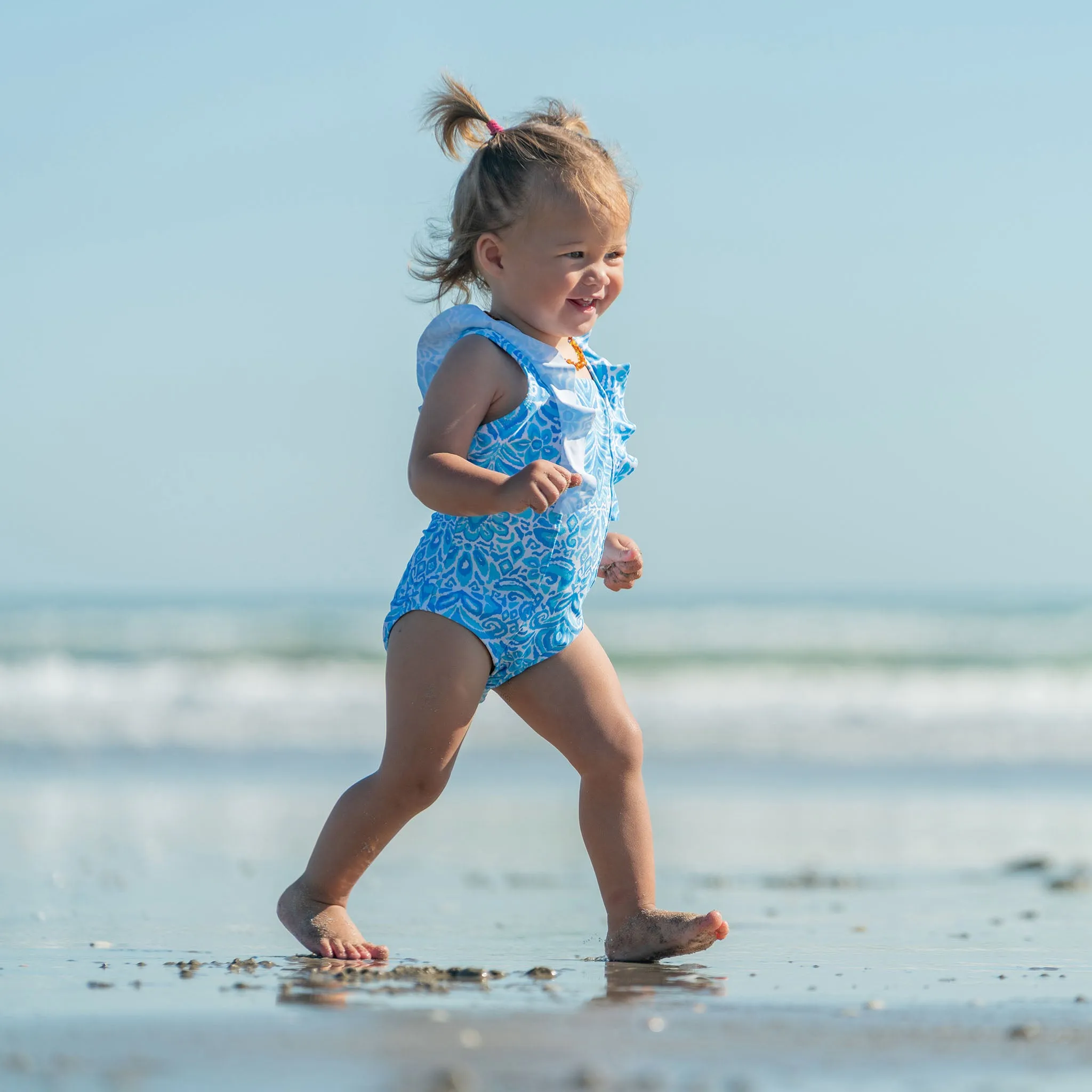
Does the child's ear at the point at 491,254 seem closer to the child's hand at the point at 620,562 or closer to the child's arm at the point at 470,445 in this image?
the child's arm at the point at 470,445

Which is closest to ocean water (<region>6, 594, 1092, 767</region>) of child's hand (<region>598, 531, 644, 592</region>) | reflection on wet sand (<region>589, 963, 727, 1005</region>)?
child's hand (<region>598, 531, 644, 592</region>)

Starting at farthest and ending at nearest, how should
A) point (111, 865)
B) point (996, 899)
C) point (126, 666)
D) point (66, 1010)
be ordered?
point (126, 666), point (111, 865), point (996, 899), point (66, 1010)

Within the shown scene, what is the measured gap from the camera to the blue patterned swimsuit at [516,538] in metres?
2.75

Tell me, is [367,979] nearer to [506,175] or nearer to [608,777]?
[608,777]

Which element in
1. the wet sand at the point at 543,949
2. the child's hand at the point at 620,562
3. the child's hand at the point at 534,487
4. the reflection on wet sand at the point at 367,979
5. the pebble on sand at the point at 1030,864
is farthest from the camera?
the pebble on sand at the point at 1030,864

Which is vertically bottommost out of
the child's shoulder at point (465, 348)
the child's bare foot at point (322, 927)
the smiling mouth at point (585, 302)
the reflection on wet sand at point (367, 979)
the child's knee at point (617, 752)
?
the reflection on wet sand at point (367, 979)

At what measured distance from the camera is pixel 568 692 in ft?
9.21

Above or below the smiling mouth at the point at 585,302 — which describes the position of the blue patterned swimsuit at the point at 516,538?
below

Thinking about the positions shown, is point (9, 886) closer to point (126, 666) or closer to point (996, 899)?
point (996, 899)

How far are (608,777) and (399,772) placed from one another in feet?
1.35

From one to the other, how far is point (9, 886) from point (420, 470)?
195 cm

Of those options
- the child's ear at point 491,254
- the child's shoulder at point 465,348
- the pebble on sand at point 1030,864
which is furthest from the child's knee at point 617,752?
the pebble on sand at point 1030,864

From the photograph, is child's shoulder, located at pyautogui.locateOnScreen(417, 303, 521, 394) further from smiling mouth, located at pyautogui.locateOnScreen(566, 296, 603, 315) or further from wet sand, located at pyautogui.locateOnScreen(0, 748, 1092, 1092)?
wet sand, located at pyautogui.locateOnScreen(0, 748, 1092, 1092)

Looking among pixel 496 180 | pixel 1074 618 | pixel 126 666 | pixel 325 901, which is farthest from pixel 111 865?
pixel 1074 618
